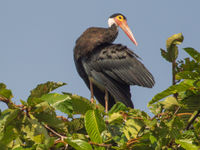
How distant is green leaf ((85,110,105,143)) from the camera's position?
280cm

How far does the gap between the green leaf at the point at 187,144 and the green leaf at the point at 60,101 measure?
0.85 m

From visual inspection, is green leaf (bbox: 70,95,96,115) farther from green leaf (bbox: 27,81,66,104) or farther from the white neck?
the white neck

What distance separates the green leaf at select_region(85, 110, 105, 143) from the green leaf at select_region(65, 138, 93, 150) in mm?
141

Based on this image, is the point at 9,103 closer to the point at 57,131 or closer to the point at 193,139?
the point at 57,131

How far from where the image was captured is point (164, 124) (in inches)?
110

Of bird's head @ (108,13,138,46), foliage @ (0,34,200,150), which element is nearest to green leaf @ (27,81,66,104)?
foliage @ (0,34,200,150)

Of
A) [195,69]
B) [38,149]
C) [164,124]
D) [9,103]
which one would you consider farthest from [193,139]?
[9,103]

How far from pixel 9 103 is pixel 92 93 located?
399cm

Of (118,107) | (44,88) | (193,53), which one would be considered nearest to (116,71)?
(118,107)

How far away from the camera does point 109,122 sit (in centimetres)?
302

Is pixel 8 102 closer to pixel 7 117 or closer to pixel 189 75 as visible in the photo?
pixel 7 117

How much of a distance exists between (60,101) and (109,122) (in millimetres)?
404

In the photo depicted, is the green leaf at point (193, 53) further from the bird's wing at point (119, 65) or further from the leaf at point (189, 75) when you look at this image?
the bird's wing at point (119, 65)

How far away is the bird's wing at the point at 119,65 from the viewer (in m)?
6.58
